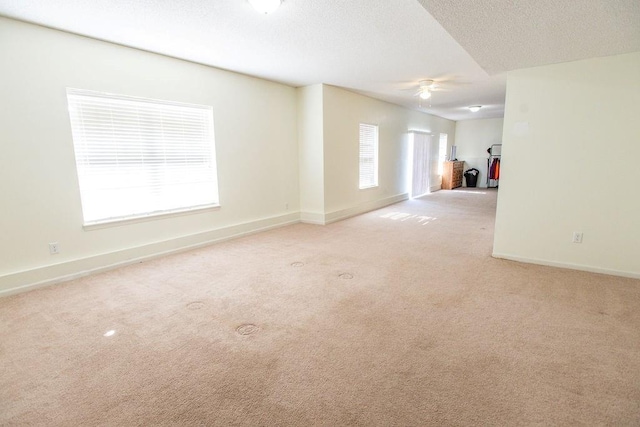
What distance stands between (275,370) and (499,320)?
1754 mm

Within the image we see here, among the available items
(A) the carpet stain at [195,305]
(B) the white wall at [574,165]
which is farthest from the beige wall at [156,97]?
(B) the white wall at [574,165]

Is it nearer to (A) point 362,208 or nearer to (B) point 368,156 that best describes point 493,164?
(B) point 368,156

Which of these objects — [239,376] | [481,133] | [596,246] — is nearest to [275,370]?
[239,376]

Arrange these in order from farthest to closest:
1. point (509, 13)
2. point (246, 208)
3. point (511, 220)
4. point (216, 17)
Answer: point (246, 208) < point (511, 220) < point (216, 17) < point (509, 13)

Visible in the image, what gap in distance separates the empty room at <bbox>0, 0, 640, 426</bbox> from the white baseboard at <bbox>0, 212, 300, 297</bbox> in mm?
22

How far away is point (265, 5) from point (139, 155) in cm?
240

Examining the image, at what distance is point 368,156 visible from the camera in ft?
23.2

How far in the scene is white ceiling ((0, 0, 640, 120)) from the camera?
231 centimetres

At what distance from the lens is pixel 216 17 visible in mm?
2832

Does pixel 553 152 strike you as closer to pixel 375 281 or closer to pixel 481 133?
pixel 375 281

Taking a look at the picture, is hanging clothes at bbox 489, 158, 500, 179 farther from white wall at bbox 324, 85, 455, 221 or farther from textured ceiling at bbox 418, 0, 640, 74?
textured ceiling at bbox 418, 0, 640, 74

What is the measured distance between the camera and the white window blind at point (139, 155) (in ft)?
11.2

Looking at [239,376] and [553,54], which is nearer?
[239,376]

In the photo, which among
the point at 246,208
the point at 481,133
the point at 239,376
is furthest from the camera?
the point at 481,133
